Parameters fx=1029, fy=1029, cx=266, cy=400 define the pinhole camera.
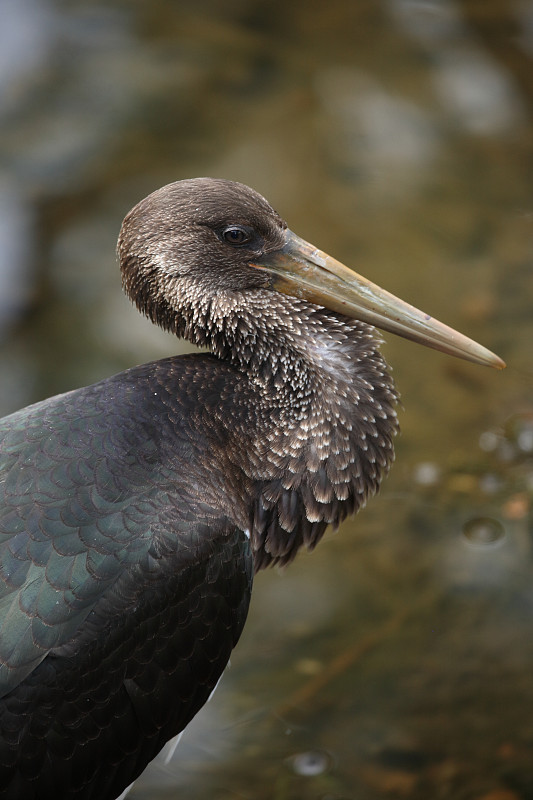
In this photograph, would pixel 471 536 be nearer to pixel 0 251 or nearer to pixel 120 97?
pixel 0 251

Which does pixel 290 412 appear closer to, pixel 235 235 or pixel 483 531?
pixel 235 235

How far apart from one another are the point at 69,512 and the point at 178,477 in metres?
0.38

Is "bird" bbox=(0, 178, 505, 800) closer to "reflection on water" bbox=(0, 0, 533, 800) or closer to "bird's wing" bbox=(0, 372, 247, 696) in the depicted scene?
"bird's wing" bbox=(0, 372, 247, 696)

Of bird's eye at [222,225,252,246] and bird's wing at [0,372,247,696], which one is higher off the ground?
bird's eye at [222,225,252,246]

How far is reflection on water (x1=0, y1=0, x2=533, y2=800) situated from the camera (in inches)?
176

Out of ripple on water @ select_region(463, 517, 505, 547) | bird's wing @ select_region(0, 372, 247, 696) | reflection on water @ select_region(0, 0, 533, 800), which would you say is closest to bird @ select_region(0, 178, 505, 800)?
bird's wing @ select_region(0, 372, 247, 696)

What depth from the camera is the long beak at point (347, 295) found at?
3691 millimetres

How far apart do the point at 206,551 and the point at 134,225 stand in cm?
120

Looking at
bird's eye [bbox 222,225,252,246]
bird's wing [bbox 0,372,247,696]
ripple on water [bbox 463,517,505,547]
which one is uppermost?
ripple on water [bbox 463,517,505,547]

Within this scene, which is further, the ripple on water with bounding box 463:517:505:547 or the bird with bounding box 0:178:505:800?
the ripple on water with bounding box 463:517:505:547

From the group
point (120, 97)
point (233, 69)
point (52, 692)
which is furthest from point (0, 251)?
point (52, 692)

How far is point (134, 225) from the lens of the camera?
3.64 metres

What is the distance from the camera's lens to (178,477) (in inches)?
131

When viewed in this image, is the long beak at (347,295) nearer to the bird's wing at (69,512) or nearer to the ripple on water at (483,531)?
the bird's wing at (69,512)
